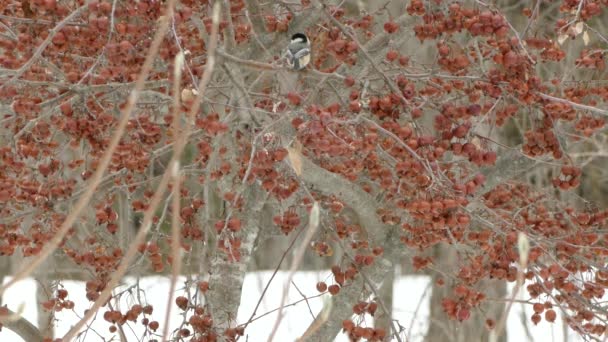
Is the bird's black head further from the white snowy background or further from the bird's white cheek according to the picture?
the white snowy background

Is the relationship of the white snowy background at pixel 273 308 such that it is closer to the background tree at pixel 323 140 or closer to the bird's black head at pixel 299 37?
the background tree at pixel 323 140

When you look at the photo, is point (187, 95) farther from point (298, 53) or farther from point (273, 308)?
point (273, 308)

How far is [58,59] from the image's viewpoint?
351 cm

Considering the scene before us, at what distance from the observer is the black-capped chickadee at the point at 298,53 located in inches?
119

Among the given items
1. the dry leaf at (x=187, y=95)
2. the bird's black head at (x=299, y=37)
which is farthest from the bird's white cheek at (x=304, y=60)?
the dry leaf at (x=187, y=95)

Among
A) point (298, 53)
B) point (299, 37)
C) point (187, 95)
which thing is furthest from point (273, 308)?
point (187, 95)

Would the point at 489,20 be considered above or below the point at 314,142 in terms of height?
above


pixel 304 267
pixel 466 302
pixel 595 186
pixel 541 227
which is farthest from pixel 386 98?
pixel 304 267

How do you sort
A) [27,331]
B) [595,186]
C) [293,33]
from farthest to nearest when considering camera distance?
1. [595,186]
2. [27,331]
3. [293,33]

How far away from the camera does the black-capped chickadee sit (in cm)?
303

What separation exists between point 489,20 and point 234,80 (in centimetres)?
86

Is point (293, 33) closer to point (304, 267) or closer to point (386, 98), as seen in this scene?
point (386, 98)

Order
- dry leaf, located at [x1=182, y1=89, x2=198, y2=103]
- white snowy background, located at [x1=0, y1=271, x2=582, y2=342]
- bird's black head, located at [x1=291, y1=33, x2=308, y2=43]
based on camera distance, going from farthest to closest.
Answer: white snowy background, located at [x1=0, y1=271, x2=582, y2=342], bird's black head, located at [x1=291, y1=33, x2=308, y2=43], dry leaf, located at [x1=182, y1=89, x2=198, y2=103]

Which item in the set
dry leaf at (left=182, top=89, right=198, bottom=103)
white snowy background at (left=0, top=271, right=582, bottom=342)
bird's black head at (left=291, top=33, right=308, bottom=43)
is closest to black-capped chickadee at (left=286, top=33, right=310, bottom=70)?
bird's black head at (left=291, top=33, right=308, bottom=43)
